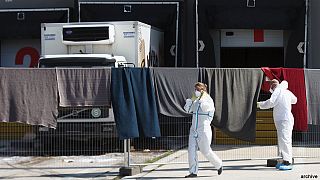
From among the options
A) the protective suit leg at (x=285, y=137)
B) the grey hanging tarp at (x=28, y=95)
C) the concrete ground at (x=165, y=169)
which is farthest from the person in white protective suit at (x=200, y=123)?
the grey hanging tarp at (x=28, y=95)

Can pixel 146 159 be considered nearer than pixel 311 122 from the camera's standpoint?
No

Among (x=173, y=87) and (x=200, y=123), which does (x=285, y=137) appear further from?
A: (x=173, y=87)

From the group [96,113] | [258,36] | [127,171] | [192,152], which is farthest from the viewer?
[258,36]

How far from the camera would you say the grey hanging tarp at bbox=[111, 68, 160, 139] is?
12273mm

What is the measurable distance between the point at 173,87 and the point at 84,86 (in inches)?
71.8

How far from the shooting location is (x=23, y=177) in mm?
12172

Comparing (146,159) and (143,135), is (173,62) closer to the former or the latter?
(146,159)

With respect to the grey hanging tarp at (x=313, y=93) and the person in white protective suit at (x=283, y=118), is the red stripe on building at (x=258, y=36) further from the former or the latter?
the person in white protective suit at (x=283, y=118)

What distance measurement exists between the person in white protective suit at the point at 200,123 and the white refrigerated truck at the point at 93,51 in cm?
337

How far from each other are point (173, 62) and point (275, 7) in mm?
3936

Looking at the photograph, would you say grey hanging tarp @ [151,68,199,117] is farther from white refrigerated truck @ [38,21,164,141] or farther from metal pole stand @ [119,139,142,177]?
white refrigerated truck @ [38,21,164,141]

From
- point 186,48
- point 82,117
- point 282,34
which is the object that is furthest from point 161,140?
point 282,34

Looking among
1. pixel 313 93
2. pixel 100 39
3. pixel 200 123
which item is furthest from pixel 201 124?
pixel 100 39

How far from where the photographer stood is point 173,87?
496 inches
